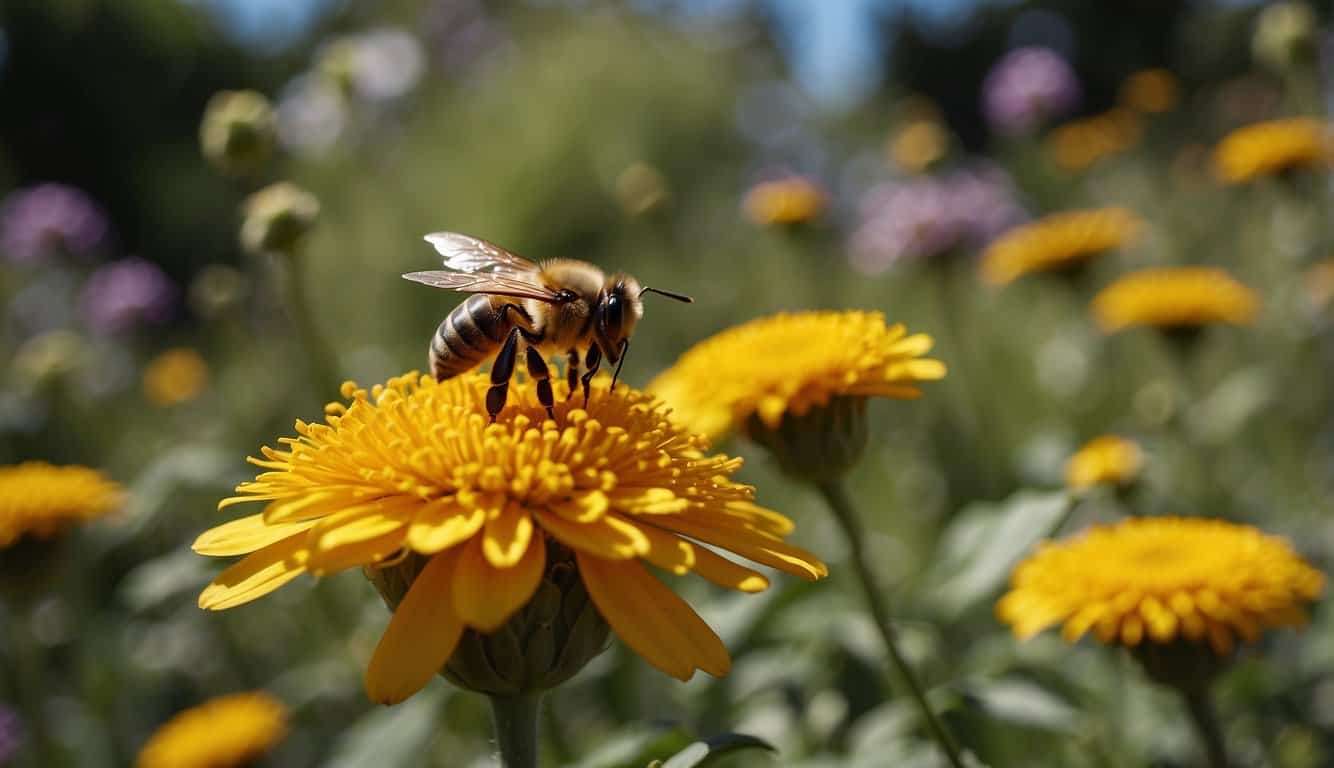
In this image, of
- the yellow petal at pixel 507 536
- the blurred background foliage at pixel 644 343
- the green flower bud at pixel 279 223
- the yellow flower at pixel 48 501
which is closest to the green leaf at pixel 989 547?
the blurred background foliage at pixel 644 343

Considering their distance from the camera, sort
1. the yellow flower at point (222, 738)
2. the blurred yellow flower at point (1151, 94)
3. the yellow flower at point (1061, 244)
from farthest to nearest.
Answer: the blurred yellow flower at point (1151, 94)
the yellow flower at point (1061, 244)
the yellow flower at point (222, 738)

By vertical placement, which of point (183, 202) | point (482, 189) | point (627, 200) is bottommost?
point (627, 200)

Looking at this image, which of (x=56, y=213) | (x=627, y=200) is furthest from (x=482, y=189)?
(x=627, y=200)

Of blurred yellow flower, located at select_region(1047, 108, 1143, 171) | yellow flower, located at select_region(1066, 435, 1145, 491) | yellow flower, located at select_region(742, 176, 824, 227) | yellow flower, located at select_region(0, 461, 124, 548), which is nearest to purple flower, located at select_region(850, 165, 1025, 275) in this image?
yellow flower, located at select_region(742, 176, 824, 227)

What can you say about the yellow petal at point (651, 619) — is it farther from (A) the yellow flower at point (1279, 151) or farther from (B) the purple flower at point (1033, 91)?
(B) the purple flower at point (1033, 91)

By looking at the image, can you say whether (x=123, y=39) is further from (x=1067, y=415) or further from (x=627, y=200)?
(x=1067, y=415)
